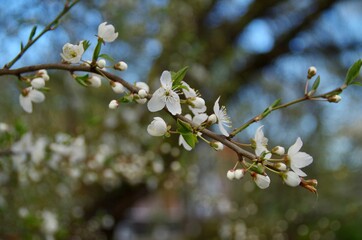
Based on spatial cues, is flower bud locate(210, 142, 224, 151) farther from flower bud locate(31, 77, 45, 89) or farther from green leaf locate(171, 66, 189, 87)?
flower bud locate(31, 77, 45, 89)

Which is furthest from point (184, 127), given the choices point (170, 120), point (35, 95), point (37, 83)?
point (170, 120)

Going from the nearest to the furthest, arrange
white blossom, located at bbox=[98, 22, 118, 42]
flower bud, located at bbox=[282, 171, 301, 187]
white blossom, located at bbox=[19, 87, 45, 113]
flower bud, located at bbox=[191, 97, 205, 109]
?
1. flower bud, located at bbox=[282, 171, 301, 187]
2. flower bud, located at bbox=[191, 97, 205, 109]
3. white blossom, located at bbox=[98, 22, 118, 42]
4. white blossom, located at bbox=[19, 87, 45, 113]

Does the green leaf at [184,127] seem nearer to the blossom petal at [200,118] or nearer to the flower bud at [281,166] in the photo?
the blossom petal at [200,118]

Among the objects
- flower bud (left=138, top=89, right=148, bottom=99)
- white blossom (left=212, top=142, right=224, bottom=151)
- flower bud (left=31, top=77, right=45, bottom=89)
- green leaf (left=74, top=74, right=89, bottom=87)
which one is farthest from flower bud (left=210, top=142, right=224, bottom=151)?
flower bud (left=31, top=77, right=45, bottom=89)

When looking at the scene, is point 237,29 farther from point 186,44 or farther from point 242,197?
point 242,197

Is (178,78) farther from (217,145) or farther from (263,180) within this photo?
(263,180)
